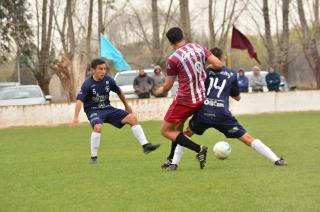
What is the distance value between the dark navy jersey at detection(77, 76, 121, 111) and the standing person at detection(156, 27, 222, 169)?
2.02 meters

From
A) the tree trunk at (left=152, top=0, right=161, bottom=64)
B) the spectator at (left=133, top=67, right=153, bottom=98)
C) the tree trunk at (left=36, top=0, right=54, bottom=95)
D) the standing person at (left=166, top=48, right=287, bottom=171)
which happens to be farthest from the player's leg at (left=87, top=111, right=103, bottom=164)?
the tree trunk at (left=36, top=0, right=54, bottom=95)

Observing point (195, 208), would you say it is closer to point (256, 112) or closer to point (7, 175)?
point (7, 175)

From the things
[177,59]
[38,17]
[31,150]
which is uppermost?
[38,17]

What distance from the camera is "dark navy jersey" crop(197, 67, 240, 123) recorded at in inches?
383

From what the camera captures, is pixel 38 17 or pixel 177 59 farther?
pixel 38 17

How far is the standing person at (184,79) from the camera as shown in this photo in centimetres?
943

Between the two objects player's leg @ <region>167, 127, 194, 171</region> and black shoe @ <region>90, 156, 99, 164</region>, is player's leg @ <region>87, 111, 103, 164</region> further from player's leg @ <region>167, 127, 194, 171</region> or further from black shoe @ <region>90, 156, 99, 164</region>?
player's leg @ <region>167, 127, 194, 171</region>

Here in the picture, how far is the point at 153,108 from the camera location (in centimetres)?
2389

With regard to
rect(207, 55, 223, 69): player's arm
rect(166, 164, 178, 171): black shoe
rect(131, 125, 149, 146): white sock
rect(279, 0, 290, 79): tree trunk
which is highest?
rect(279, 0, 290, 79): tree trunk

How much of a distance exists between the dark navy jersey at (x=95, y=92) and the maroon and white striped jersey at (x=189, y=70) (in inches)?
86.6

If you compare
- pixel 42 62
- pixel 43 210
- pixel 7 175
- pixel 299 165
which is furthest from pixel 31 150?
pixel 42 62

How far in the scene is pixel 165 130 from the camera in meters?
9.91

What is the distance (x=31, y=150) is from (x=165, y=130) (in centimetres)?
562

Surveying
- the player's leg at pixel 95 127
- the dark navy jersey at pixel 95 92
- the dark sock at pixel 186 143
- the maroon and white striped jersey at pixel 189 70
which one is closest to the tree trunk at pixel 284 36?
the dark navy jersey at pixel 95 92
